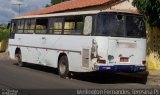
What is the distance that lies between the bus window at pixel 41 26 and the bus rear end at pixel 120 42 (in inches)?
186

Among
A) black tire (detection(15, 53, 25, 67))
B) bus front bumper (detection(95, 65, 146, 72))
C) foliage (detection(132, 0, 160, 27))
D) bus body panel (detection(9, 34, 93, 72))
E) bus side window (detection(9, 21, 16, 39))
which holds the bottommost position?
black tire (detection(15, 53, 25, 67))

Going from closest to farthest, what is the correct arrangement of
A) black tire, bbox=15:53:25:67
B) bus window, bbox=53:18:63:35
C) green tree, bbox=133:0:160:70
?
1. bus window, bbox=53:18:63:35
2. green tree, bbox=133:0:160:70
3. black tire, bbox=15:53:25:67

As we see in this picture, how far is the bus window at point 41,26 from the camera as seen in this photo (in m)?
20.9

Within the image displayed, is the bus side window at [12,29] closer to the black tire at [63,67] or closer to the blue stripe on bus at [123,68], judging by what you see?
the black tire at [63,67]

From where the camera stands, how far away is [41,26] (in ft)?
70.1

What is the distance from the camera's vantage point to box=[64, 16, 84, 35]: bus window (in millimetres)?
17797

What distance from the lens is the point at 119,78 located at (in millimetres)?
19062

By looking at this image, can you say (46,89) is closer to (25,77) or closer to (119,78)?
(25,77)

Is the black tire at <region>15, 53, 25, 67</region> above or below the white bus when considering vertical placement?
below

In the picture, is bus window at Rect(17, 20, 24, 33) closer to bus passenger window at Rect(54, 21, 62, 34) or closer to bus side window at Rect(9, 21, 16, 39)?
bus side window at Rect(9, 21, 16, 39)

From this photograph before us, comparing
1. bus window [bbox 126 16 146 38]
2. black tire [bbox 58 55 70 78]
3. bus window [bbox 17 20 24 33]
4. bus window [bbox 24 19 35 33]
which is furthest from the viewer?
bus window [bbox 17 20 24 33]

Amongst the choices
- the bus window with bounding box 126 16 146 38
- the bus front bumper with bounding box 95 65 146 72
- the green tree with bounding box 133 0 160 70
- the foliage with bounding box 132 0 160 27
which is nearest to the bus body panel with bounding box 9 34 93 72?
the bus front bumper with bounding box 95 65 146 72

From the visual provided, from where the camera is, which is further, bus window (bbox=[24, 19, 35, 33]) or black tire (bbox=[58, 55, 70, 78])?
bus window (bbox=[24, 19, 35, 33])

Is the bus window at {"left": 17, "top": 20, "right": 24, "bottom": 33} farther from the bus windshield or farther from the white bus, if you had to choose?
the bus windshield
